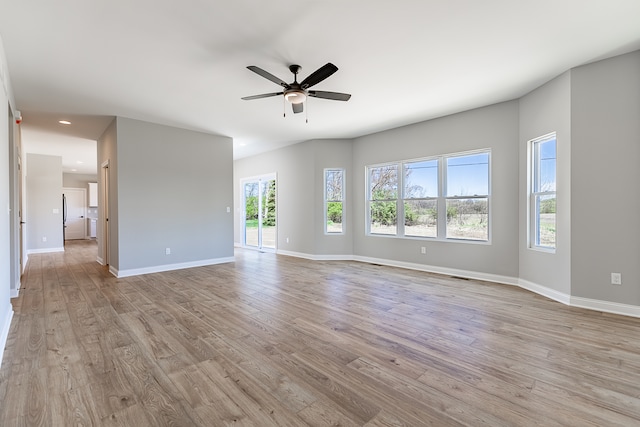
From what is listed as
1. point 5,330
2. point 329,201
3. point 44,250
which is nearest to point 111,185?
point 5,330

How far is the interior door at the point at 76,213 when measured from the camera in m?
10.8

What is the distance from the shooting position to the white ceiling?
231cm

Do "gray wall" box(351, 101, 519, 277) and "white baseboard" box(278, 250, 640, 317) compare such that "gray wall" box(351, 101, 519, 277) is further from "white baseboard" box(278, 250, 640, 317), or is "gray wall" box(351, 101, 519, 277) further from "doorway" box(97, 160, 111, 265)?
"doorway" box(97, 160, 111, 265)

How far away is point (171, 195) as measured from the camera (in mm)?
Answer: 5418

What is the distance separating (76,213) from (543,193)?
47.0ft

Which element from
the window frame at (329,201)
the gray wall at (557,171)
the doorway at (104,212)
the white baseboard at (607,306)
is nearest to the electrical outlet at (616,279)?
the white baseboard at (607,306)

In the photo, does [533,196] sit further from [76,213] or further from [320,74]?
[76,213]

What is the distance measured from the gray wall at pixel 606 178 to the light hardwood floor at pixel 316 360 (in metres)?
0.47

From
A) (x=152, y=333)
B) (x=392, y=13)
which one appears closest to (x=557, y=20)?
(x=392, y=13)

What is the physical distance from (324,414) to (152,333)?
6.16ft

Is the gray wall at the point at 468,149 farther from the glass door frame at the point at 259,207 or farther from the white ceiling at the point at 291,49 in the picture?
the glass door frame at the point at 259,207

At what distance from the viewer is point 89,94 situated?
3.86 metres

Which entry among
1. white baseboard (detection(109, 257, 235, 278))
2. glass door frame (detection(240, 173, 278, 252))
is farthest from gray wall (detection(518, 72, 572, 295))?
white baseboard (detection(109, 257, 235, 278))

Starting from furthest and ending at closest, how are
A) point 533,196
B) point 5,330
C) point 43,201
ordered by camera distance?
point 43,201 < point 533,196 < point 5,330
